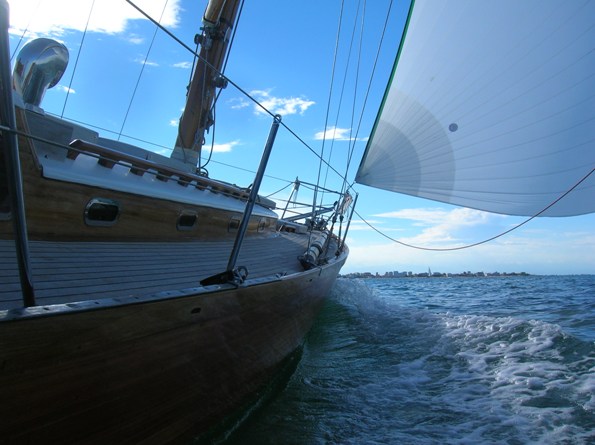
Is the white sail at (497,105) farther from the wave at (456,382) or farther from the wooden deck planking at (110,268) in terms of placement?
the wooden deck planking at (110,268)

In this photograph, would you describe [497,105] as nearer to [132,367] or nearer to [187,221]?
[187,221]

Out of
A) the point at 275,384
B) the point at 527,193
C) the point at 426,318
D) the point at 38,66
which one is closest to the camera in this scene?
the point at 38,66

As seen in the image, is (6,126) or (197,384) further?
(197,384)

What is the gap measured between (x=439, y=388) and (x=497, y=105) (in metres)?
4.82

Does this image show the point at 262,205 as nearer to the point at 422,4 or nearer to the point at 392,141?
the point at 392,141

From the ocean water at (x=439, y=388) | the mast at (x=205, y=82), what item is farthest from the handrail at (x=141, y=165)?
the ocean water at (x=439, y=388)

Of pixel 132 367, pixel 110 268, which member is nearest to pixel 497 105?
pixel 110 268

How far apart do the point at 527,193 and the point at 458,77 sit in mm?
2413

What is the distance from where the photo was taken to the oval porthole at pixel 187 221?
4.82m

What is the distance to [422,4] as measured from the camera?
7262mm

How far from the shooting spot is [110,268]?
303 cm

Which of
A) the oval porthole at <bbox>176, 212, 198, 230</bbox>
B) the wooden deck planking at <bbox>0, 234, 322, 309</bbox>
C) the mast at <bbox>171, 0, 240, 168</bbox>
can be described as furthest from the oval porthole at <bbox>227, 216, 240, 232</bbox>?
the mast at <bbox>171, 0, 240, 168</bbox>

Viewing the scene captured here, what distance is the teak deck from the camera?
2342mm

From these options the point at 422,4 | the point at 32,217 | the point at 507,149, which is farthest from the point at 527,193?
the point at 32,217
